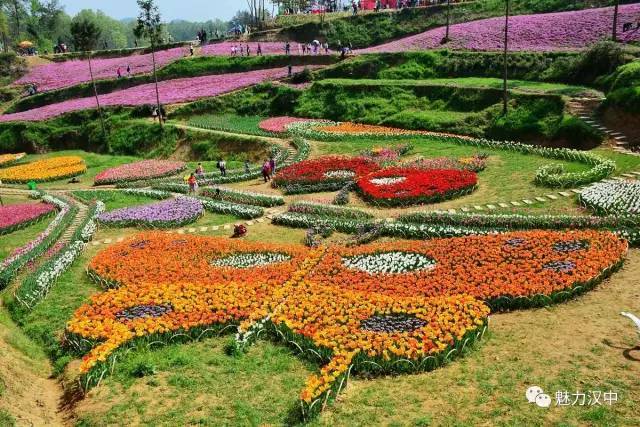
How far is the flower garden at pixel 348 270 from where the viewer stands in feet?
38.1

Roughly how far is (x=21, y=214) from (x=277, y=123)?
23071 mm

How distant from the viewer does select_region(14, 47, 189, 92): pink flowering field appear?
6906cm

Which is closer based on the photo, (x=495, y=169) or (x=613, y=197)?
(x=613, y=197)

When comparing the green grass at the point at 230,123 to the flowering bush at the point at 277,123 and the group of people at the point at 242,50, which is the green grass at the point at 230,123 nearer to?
the flowering bush at the point at 277,123

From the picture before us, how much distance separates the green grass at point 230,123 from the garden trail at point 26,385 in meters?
30.4

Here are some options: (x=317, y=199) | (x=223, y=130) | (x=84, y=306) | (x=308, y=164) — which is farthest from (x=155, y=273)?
(x=223, y=130)

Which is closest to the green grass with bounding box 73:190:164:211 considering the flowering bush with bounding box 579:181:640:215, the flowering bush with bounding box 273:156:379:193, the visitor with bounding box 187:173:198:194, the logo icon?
the visitor with bounding box 187:173:198:194

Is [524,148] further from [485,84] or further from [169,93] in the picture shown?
[169,93]

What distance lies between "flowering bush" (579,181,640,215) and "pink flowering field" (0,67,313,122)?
133ft

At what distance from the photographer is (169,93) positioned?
59062 millimetres

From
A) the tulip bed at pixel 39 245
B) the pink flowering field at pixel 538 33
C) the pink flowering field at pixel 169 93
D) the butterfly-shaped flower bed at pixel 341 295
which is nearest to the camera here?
the butterfly-shaped flower bed at pixel 341 295

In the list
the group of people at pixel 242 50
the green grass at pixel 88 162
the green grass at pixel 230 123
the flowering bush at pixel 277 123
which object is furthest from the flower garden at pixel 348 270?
the group of people at pixel 242 50

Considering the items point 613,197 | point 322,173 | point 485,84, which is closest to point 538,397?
point 613,197

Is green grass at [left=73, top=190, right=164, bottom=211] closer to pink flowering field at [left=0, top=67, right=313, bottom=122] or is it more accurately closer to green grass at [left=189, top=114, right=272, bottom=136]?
green grass at [left=189, top=114, right=272, bottom=136]
